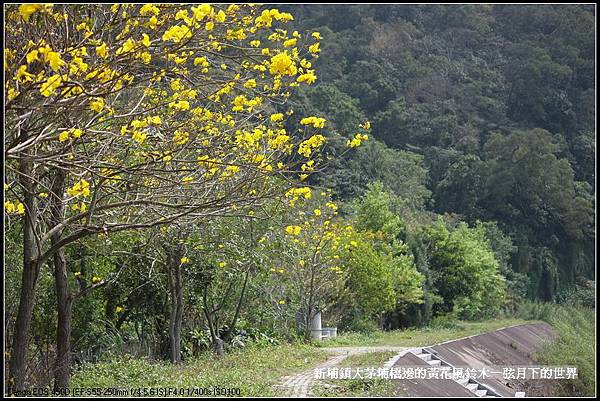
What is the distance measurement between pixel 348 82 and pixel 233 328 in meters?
35.5

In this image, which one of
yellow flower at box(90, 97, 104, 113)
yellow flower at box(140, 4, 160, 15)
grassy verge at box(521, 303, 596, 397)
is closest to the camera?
yellow flower at box(90, 97, 104, 113)

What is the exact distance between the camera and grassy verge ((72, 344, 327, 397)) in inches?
333

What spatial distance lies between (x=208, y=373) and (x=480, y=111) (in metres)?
46.0

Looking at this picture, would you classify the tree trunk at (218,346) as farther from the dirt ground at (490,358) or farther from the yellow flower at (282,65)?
the yellow flower at (282,65)

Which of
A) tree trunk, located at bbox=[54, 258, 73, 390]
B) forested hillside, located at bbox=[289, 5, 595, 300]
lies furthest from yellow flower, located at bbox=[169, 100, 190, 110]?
forested hillside, located at bbox=[289, 5, 595, 300]

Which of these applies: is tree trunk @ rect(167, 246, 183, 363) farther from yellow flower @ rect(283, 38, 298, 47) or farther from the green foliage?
the green foliage

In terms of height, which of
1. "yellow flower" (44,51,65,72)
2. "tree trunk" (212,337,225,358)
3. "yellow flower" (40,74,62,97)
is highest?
"yellow flower" (44,51,65,72)

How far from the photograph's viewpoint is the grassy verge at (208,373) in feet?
27.7

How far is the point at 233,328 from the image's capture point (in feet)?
49.0

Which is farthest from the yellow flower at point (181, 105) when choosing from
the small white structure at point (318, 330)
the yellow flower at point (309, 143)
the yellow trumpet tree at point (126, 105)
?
the small white structure at point (318, 330)

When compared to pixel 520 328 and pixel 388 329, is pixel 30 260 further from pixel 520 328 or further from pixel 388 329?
pixel 520 328

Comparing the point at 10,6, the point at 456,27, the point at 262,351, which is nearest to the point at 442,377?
the point at 262,351

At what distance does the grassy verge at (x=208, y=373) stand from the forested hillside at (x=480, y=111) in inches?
947

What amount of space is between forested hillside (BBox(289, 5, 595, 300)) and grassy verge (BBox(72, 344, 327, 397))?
947 inches
